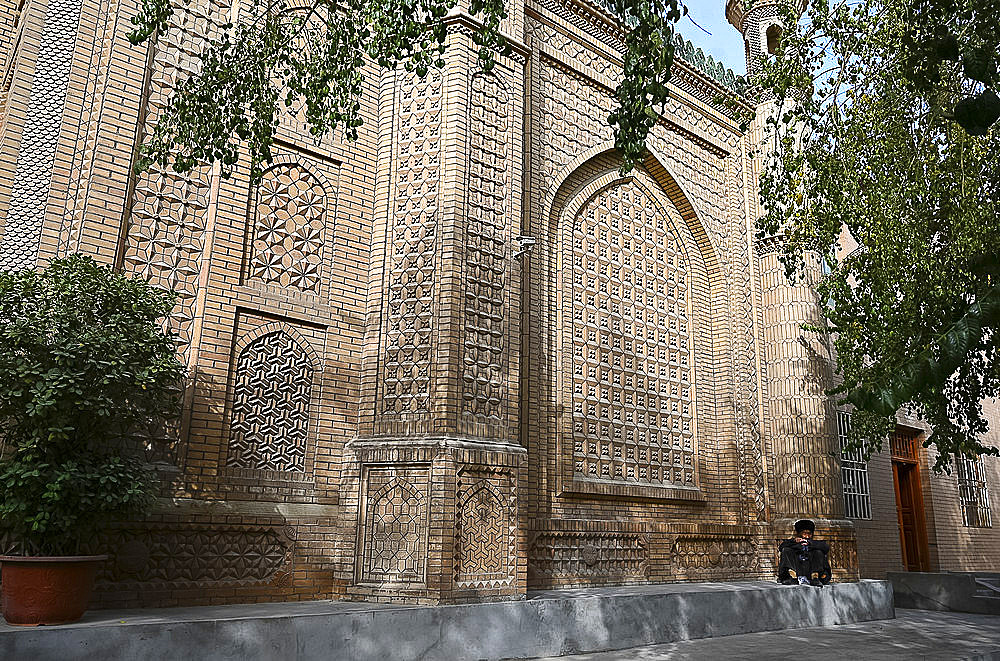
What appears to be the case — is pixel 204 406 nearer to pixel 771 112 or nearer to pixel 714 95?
pixel 714 95

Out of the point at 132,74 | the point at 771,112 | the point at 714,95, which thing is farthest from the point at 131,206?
the point at 771,112

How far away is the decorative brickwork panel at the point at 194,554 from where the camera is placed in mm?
6234

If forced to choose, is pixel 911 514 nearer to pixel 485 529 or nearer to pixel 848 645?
pixel 848 645

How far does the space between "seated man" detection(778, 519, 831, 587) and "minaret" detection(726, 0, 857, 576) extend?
92 cm

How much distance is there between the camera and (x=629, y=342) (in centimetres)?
1086

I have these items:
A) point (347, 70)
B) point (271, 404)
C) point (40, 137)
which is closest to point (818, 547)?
point (271, 404)

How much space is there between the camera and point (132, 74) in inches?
284

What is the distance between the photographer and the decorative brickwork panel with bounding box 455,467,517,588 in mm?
7312

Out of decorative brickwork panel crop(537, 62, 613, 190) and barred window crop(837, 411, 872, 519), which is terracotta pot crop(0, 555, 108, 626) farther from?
barred window crop(837, 411, 872, 519)

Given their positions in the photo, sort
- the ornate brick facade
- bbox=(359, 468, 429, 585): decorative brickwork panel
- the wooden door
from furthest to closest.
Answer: the wooden door → bbox=(359, 468, 429, 585): decorative brickwork panel → the ornate brick facade

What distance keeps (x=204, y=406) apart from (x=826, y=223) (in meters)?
7.53

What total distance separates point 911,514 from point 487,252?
1215 cm

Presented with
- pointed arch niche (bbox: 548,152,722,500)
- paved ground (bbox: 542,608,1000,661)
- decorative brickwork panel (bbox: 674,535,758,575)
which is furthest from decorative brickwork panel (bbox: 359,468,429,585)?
decorative brickwork panel (bbox: 674,535,758,575)

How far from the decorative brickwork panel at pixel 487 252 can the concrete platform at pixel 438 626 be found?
2.00m
